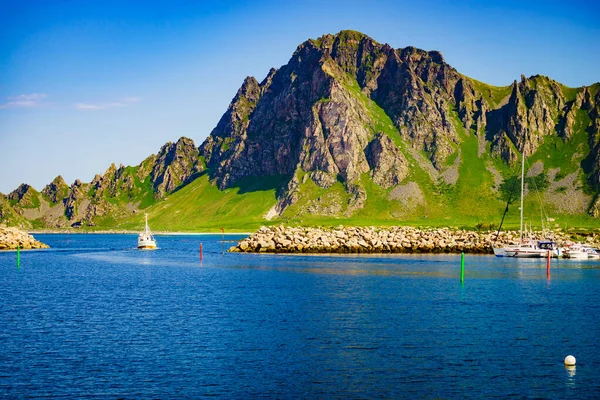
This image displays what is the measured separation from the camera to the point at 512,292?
81.8 metres

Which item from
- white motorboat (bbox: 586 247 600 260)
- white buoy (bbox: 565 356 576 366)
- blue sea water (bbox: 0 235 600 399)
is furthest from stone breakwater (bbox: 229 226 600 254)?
white buoy (bbox: 565 356 576 366)

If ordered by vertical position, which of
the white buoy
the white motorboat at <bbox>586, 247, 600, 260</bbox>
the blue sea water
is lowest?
the blue sea water

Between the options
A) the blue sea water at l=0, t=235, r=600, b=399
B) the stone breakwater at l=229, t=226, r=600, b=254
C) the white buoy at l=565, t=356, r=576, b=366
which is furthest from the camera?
the stone breakwater at l=229, t=226, r=600, b=254

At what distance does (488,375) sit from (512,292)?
4361 cm

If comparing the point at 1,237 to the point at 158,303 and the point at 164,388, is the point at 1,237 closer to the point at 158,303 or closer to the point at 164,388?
the point at 158,303

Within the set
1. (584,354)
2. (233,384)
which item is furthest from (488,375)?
(233,384)

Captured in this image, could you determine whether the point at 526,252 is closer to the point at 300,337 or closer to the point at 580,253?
the point at 580,253

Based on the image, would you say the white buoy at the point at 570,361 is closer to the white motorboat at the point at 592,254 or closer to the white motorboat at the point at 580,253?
the white motorboat at the point at 580,253

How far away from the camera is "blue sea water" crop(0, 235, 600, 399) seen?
38438 millimetres

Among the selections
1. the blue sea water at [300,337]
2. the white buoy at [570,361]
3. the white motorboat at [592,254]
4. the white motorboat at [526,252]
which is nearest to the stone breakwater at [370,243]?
the white motorboat at [592,254]

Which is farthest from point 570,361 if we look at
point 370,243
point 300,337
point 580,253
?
point 370,243

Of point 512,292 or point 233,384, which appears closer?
point 233,384

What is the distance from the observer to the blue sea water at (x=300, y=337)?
3844 cm

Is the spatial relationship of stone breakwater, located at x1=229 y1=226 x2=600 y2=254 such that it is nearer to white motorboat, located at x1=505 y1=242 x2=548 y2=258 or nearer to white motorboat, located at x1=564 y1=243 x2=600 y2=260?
white motorboat, located at x1=564 y1=243 x2=600 y2=260
